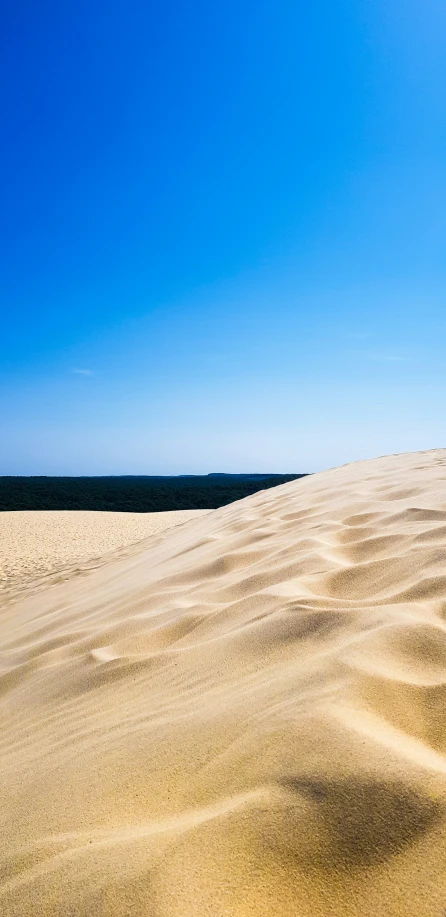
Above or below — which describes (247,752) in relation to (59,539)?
above

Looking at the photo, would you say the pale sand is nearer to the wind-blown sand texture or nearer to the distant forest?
the wind-blown sand texture

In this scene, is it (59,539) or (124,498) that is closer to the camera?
(59,539)

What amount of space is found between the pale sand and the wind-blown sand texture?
419 centimetres

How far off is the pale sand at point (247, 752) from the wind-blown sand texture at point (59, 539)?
4188 millimetres

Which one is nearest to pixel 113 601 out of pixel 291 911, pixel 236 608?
pixel 236 608

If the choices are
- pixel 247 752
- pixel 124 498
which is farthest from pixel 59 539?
pixel 124 498

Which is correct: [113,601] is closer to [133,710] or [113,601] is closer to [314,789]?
[133,710]

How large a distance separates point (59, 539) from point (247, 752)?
11.6m

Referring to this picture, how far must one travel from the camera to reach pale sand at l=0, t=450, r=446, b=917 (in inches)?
30.0

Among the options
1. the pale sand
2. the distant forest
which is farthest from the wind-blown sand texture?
the distant forest

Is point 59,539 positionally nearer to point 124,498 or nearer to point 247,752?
point 247,752

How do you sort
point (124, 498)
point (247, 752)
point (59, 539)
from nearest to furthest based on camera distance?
point (247, 752) < point (59, 539) < point (124, 498)

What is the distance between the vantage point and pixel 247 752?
104 cm

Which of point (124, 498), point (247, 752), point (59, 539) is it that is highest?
point (124, 498)
